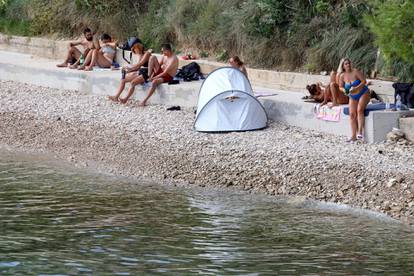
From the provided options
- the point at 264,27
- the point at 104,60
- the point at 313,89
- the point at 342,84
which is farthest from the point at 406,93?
the point at 104,60

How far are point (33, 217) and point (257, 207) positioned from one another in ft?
9.80

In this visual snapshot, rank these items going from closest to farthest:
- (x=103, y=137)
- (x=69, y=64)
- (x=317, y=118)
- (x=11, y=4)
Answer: (x=317, y=118), (x=103, y=137), (x=69, y=64), (x=11, y=4)

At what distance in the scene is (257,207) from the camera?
47.6 feet

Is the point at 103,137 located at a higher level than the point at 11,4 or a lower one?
lower

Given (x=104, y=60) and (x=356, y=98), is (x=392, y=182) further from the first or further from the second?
(x=104, y=60)

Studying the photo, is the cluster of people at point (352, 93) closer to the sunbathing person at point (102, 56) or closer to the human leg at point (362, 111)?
the human leg at point (362, 111)

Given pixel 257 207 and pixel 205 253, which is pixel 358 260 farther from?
pixel 257 207

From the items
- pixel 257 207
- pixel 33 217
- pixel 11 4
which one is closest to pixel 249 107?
pixel 257 207

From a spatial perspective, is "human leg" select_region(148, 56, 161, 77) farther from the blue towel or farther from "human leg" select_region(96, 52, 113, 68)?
the blue towel

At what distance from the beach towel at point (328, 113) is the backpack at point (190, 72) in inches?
170

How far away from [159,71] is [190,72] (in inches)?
26.2

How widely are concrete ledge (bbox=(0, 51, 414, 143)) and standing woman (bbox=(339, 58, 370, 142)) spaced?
0.14 m

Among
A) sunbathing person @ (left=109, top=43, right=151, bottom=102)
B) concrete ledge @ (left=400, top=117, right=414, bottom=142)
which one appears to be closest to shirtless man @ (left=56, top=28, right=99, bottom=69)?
sunbathing person @ (left=109, top=43, right=151, bottom=102)

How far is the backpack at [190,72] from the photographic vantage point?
850 inches
